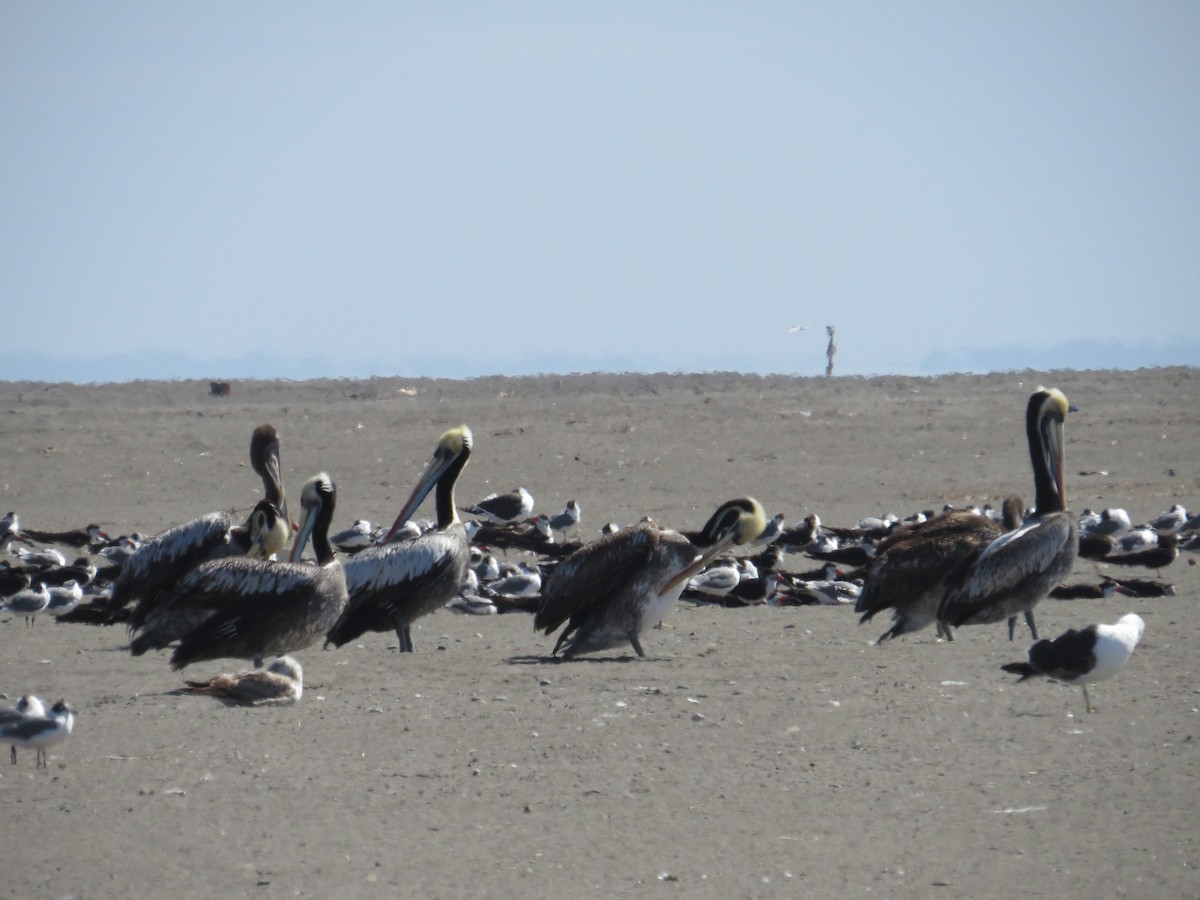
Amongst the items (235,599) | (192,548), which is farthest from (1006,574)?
(192,548)

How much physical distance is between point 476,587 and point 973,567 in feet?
16.6

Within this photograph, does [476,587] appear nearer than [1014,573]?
No

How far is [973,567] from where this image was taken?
984cm

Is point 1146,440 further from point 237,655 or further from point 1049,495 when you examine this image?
point 237,655

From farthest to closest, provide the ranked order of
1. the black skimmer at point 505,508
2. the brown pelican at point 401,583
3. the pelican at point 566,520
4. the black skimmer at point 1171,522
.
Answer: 1. the black skimmer at point 505,508
2. the pelican at point 566,520
3. the black skimmer at point 1171,522
4. the brown pelican at point 401,583

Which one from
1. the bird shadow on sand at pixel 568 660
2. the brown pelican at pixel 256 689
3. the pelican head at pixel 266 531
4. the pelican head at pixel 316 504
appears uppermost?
the pelican head at pixel 316 504

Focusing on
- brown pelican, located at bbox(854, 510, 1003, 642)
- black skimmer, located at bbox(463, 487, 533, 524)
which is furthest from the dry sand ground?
black skimmer, located at bbox(463, 487, 533, 524)

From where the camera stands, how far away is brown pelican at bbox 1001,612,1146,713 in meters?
7.41

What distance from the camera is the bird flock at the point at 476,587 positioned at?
840 cm

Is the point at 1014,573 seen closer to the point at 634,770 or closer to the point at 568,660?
the point at 568,660

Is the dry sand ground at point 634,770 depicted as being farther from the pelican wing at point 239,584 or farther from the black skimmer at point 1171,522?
the black skimmer at point 1171,522

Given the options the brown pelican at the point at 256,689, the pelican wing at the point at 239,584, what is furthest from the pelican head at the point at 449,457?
the brown pelican at the point at 256,689

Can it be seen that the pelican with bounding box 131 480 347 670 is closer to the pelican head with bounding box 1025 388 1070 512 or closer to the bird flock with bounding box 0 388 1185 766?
the bird flock with bounding box 0 388 1185 766

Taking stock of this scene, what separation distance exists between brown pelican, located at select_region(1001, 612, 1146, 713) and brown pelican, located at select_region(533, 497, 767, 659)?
2.90 meters
